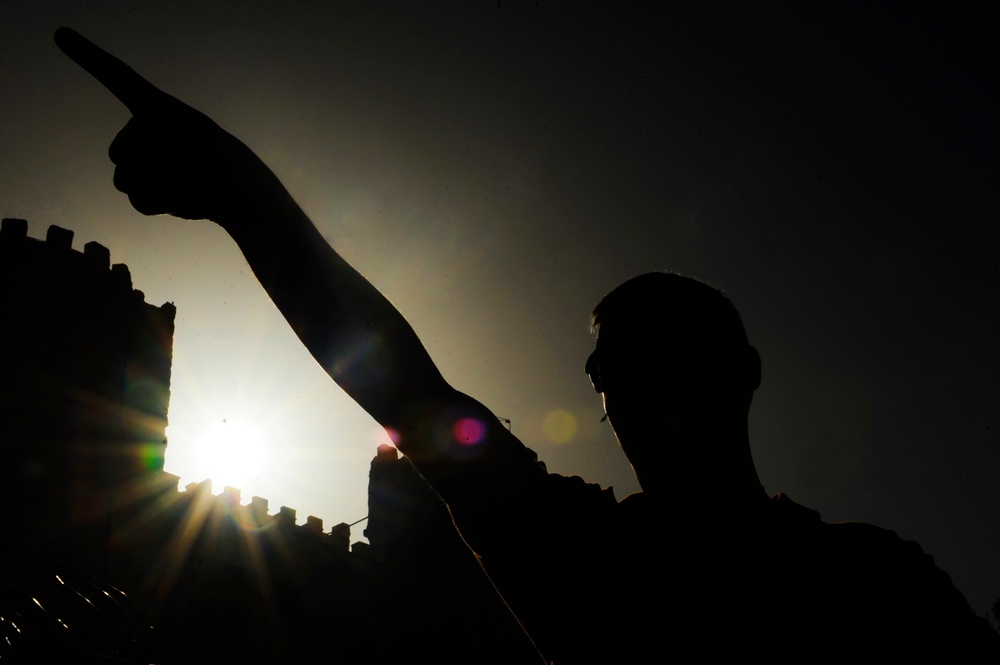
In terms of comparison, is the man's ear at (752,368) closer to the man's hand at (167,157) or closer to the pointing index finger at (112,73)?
the man's hand at (167,157)

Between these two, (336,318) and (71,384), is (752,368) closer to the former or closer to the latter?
(336,318)

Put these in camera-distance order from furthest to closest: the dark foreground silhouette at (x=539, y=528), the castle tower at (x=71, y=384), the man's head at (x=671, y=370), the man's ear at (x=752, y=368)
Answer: the castle tower at (x=71, y=384) < the man's ear at (x=752, y=368) < the man's head at (x=671, y=370) < the dark foreground silhouette at (x=539, y=528)

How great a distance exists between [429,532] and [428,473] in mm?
24315

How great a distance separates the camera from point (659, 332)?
4.51ft

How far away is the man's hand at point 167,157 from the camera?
0.95 metres

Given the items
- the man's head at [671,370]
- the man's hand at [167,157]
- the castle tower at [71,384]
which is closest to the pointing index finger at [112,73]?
the man's hand at [167,157]

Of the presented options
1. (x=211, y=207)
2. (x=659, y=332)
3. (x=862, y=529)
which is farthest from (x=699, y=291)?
(x=211, y=207)

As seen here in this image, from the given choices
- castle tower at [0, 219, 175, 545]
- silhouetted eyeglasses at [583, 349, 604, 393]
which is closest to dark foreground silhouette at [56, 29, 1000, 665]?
silhouetted eyeglasses at [583, 349, 604, 393]

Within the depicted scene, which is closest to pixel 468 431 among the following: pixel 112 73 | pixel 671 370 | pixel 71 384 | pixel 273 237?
pixel 273 237

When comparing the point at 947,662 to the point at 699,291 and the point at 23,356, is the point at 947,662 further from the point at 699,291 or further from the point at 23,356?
the point at 23,356

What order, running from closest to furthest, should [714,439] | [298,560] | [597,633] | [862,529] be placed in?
1. [597,633]
2. [862,529]
3. [714,439]
4. [298,560]

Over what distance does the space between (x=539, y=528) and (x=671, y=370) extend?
0.50 m

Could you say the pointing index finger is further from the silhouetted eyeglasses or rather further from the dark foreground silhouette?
the silhouetted eyeglasses

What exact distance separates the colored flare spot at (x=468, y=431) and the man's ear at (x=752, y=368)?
0.65 m
